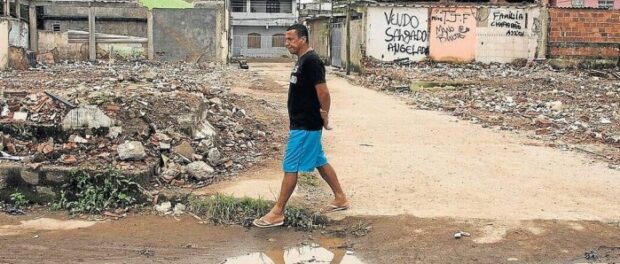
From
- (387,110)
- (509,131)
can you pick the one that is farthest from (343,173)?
(387,110)

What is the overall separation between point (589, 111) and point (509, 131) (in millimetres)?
3154

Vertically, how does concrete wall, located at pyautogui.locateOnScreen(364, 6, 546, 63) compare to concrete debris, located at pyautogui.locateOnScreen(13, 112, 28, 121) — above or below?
above

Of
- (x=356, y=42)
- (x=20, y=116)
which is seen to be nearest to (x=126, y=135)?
(x=20, y=116)

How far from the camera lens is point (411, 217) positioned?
5.05 meters

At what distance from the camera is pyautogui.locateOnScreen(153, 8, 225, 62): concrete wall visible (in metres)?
27.2

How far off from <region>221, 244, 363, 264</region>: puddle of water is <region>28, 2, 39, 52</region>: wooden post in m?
24.4

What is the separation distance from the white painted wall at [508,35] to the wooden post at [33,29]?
17767 mm

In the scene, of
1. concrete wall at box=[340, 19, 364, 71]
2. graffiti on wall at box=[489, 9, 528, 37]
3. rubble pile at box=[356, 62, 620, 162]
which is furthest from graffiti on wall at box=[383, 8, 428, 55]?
graffiti on wall at box=[489, 9, 528, 37]

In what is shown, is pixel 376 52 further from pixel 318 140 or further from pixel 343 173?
pixel 318 140

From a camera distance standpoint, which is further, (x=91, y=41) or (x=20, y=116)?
(x=91, y=41)

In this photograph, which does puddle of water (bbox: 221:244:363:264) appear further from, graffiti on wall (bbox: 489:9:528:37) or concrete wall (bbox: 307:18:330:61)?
concrete wall (bbox: 307:18:330:61)

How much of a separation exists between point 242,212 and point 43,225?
155 centimetres

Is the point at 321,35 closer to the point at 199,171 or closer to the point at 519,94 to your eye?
the point at 519,94

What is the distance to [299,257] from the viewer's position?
4.30 meters
